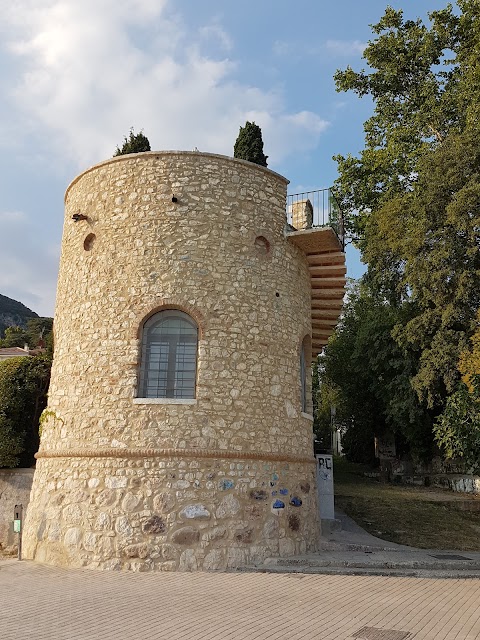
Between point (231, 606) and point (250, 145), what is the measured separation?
10.3 m

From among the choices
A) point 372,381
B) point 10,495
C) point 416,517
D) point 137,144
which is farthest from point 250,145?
point 372,381

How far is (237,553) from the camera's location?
31.2 feet

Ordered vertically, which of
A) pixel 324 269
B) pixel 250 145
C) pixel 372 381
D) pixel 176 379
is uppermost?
pixel 250 145

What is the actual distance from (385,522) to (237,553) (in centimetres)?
600

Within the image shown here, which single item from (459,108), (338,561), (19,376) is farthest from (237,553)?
(459,108)

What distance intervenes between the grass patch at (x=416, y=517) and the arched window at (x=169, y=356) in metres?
6.45

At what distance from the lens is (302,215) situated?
1203 cm

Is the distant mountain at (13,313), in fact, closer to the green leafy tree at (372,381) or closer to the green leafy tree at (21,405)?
the green leafy tree at (372,381)

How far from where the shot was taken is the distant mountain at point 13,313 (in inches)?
3610

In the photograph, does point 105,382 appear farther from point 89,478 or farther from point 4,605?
point 4,605

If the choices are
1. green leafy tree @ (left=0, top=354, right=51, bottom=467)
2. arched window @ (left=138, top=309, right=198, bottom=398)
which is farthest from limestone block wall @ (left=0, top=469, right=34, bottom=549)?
arched window @ (left=138, top=309, right=198, bottom=398)

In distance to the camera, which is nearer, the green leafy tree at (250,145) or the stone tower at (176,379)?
the stone tower at (176,379)

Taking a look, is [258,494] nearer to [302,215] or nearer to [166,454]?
[166,454]

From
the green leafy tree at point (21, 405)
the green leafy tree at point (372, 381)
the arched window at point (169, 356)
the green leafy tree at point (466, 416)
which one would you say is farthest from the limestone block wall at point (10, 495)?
the green leafy tree at point (372, 381)
